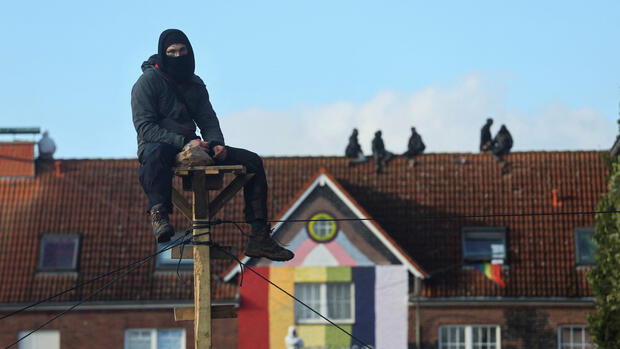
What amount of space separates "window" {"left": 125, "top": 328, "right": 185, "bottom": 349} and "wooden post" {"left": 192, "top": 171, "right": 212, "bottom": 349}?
23830mm

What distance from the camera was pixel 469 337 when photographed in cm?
3697

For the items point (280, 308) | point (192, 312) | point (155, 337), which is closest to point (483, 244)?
point (280, 308)

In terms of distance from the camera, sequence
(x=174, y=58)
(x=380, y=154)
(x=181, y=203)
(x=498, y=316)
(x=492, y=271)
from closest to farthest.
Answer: (x=174, y=58) → (x=181, y=203) → (x=498, y=316) → (x=492, y=271) → (x=380, y=154)

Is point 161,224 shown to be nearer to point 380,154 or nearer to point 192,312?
point 192,312

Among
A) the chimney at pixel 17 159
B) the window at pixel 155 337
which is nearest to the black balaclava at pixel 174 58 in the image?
the window at pixel 155 337

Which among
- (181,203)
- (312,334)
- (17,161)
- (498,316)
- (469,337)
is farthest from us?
(17,161)

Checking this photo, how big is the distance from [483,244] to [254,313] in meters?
6.79

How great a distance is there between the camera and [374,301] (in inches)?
1476

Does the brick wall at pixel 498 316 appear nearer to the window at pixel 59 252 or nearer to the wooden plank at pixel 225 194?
the window at pixel 59 252

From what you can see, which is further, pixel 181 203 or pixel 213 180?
pixel 181 203

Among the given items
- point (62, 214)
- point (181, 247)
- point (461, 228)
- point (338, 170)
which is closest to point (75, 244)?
point (62, 214)

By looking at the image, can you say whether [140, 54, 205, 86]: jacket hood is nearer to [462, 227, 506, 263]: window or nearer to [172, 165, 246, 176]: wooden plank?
[172, 165, 246, 176]: wooden plank

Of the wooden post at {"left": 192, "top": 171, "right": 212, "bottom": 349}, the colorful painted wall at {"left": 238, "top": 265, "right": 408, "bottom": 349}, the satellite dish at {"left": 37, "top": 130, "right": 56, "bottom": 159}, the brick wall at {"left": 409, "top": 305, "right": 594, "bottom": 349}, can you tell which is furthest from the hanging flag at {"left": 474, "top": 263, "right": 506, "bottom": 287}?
the wooden post at {"left": 192, "top": 171, "right": 212, "bottom": 349}

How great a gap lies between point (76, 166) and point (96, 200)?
1.91 metres
